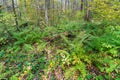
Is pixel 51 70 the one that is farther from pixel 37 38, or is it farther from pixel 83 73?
pixel 37 38

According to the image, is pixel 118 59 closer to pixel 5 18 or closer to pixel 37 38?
pixel 37 38

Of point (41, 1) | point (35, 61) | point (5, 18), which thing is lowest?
point (35, 61)

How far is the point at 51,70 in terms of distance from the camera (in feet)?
14.0

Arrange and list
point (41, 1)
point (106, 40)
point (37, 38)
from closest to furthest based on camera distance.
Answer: point (106, 40)
point (37, 38)
point (41, 1)

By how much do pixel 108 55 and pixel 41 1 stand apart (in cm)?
1647

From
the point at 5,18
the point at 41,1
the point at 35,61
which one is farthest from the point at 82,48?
the point at 41,1

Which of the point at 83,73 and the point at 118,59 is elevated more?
the point at 118,59

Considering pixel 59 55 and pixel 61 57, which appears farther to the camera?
pixel 59 55

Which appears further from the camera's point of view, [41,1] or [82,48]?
[41,1]

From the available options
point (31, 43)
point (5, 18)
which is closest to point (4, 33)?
point (5, 18)

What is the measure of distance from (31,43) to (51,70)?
168cm

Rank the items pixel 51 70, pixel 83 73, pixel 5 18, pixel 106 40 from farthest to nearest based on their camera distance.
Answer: pixel 5 18
pixel 106 40
pixel 51 70
pixel 83 73

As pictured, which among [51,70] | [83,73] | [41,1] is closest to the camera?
[83,73]

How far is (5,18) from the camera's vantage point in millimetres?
5227
